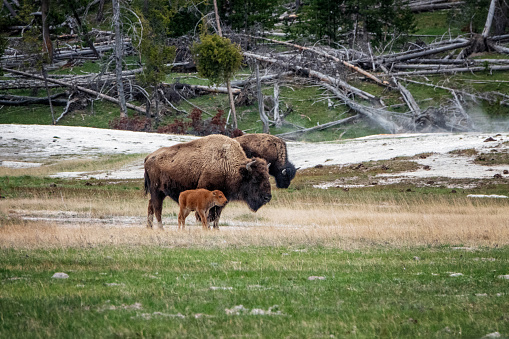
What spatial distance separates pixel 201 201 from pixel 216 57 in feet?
87.6

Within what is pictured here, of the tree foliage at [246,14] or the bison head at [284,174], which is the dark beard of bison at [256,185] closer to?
the bison head at [284,174]

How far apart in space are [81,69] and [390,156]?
128 feet

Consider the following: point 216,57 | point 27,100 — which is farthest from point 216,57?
point 27,100

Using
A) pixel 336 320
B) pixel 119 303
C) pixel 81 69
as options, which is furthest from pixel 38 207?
pixel 81 69

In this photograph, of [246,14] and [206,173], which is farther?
[246,14]

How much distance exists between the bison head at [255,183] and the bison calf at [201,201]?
4.03 ft

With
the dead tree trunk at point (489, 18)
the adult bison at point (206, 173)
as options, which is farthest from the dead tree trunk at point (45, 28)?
the adult bison at point (206, 173)

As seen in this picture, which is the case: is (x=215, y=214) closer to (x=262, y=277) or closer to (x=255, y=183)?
(x=255, y=183)

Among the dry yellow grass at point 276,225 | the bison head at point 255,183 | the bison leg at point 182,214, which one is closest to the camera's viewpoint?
the dry yellow grass at point 276,225

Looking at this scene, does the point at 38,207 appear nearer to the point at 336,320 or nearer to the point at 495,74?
the point at 336,320

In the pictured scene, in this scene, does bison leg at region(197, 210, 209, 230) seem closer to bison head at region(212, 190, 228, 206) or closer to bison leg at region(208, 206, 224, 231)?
bison head at region(212, 190, 228, 206)

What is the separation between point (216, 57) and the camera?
38406 mm

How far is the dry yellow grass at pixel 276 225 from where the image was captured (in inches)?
433

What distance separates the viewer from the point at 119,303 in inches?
235
